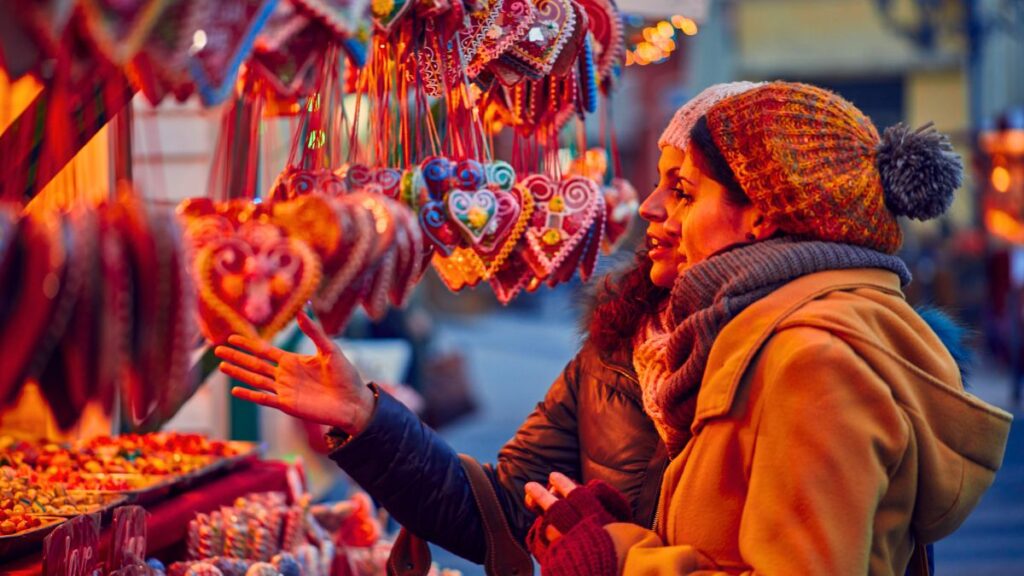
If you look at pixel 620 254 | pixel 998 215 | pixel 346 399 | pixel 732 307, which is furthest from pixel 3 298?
pixel 998 215

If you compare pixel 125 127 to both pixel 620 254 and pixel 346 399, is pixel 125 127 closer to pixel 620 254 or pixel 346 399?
pixel 346 399

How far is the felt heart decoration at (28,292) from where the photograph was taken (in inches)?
43.5

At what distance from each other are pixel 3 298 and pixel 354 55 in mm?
524

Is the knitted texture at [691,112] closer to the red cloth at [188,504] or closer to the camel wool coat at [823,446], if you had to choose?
the camel wool coat at [823,446]

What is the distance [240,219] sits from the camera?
1443 mm

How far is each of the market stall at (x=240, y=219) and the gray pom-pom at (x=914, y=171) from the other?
0.58m

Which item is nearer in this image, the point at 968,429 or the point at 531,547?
the point at 968,429

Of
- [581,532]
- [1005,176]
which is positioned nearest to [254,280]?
[581,532]

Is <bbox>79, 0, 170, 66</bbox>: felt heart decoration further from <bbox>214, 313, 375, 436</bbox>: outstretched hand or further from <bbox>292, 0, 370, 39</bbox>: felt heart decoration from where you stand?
<bbox>214, 313, 375, 436</bbox>: outstretched hand

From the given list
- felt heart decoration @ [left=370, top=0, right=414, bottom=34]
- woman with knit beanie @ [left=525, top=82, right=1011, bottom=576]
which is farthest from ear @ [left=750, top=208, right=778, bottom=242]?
felt heart decoration @ [left=370, top=0, right=414, bottom=34]

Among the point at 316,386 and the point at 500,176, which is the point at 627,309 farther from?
the point at 316,386

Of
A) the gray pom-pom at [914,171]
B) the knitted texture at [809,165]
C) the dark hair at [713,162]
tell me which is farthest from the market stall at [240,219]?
the gray pom-pom at [914,171]

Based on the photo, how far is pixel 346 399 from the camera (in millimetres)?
1792

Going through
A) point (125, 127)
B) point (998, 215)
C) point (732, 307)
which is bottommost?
point (998, 215)
